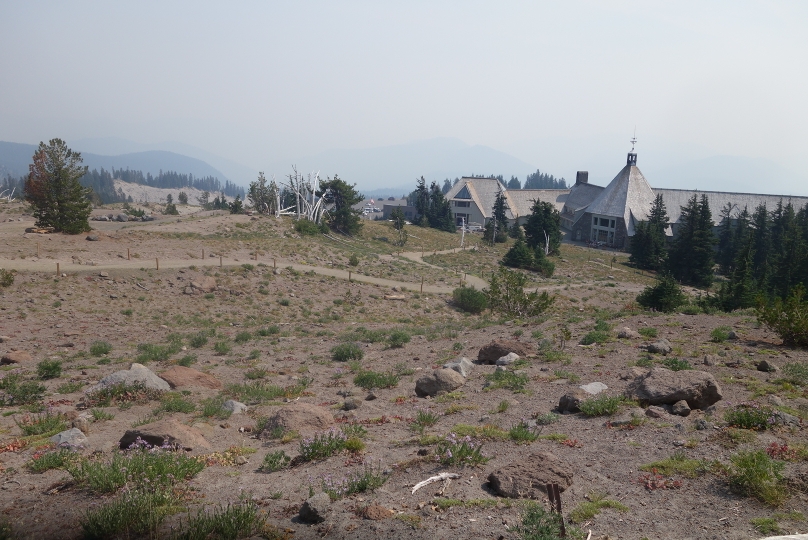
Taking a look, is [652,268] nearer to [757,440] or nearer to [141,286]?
[141,286]

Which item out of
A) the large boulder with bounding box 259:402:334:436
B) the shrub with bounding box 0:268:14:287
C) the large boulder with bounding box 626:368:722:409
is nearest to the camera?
the large boulder with bounding box 626:368:722:409

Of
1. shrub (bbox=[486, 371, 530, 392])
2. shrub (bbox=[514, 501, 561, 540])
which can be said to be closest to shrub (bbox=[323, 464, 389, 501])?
shrub (bbox=[514, 501, 561, 540])

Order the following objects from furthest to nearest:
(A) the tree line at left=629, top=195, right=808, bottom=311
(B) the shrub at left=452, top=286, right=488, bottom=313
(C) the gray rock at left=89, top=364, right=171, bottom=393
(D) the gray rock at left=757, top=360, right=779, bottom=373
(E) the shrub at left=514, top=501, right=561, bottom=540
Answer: (A) the tree line at left=629, top=195, right=808, bottom=311 → (B) the shrub at left=452, top=286, right=488, bottom=313 → (C) the gray rock at left=89, top=364, right=171, bottom=393 → (D) the gray rock at left=757, top=360, right=779, bottom=373 → (E) the shrub at left=514, top=501, right=561, bottom=540

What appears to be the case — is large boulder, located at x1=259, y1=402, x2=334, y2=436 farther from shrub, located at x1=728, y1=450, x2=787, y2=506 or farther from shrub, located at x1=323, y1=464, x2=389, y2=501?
shrub, located at x1=728, y1=450, x2=787, y2=506

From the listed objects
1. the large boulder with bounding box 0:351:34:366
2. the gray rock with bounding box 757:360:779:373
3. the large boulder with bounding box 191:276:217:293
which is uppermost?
the gray rock with bounding box 757:360:779:373

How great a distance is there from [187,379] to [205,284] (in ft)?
48.8

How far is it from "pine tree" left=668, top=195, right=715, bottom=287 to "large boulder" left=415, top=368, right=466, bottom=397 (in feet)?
137

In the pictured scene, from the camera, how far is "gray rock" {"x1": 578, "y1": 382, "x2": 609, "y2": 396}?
856 centimetres

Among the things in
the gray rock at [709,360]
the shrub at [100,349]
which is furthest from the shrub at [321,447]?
the shrub at [100,349]

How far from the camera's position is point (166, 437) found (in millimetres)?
6672

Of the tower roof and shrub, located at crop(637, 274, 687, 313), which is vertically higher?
the tower roof

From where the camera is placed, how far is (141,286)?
23.3 metres

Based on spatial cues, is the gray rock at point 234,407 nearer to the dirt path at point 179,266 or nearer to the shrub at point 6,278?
the shrub at point 6,278

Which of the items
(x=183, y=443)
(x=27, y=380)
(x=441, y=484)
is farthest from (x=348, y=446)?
(x=27, y=380)
